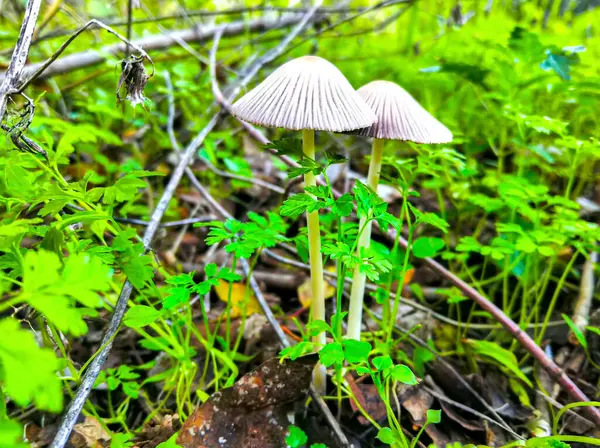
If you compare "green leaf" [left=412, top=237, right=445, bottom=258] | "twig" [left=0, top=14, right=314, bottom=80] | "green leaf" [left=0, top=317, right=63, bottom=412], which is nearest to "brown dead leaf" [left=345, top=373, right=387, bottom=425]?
"green leaf" [left=412, top=237, right=445, bottom=258]

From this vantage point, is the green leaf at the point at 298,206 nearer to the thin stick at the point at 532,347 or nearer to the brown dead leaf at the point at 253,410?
the brown dead leaf at the point at 253,410

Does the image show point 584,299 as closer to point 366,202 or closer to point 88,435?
point 366,202

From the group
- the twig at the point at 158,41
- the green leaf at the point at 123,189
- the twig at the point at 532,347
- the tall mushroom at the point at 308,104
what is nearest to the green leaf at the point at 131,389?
the green leaf at the point at 123,189

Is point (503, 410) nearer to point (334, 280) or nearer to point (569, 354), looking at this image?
point (569, 354)

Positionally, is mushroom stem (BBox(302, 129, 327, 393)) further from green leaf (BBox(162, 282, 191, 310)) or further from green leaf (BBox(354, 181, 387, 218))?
green leaf (BBox(162, 282, 191, 310))

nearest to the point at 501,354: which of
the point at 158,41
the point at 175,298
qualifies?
the point at 175,298

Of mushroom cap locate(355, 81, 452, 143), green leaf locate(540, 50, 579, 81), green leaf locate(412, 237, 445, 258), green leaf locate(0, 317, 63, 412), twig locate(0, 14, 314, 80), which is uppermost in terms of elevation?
twig locate(0, 14, 314, 80)
